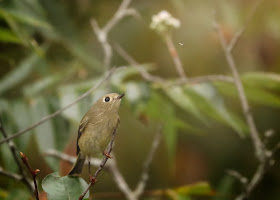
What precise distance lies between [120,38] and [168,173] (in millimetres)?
583

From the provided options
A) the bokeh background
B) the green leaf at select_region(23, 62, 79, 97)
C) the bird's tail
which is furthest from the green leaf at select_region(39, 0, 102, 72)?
the bird's tail

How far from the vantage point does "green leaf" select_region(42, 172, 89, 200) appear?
1.81 feet

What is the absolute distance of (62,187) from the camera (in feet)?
1.84

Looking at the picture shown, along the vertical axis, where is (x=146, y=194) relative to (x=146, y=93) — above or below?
below

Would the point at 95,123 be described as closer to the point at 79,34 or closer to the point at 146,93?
the point at 146,93

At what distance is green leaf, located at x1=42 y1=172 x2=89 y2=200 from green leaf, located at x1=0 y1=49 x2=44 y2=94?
2.73ft

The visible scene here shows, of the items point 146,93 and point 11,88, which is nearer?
point 146,93

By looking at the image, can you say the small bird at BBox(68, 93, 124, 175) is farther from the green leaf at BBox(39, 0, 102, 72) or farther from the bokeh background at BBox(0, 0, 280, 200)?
the green leaf at BBox(39, 0, 102, 72)

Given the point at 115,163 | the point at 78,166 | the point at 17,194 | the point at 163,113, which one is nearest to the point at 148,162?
the point at 115,163

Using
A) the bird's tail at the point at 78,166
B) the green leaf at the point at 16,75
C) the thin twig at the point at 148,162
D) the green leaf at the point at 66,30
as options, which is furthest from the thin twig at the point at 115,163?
the green leaf at the point at 66,30

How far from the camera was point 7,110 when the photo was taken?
3.75 ft

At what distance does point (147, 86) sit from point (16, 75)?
1.45ft

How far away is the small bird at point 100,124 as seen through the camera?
513mm

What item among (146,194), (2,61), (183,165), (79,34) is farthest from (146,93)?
(183,165)
